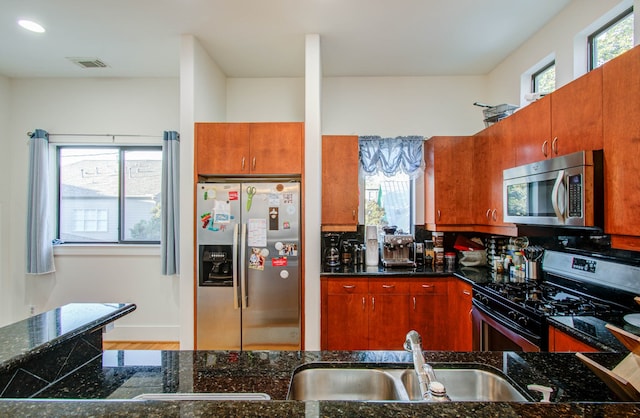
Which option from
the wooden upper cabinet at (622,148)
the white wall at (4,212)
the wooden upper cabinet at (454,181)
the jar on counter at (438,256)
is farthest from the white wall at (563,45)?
the white wall at (4,212)

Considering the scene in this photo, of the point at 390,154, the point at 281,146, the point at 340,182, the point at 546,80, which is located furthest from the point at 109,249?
the point at 546,80

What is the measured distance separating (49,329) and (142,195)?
294cm

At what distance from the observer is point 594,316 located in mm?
1666

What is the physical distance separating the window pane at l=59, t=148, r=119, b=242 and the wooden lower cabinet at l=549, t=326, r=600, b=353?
4273mm

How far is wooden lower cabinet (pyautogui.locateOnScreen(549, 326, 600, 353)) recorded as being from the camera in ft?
4.70

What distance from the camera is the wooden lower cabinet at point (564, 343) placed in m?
1.43

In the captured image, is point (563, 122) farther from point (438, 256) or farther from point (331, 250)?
point (331, 250)

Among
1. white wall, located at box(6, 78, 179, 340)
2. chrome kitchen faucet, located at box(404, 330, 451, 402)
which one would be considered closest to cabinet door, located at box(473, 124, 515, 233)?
chrome kitchen faucet, located at box(404, 330, 451, 402)

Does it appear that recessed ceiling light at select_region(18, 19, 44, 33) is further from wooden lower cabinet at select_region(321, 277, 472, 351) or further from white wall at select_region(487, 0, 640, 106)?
white wall at select_region(487, 0, 640, 106)

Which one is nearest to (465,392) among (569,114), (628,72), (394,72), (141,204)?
(628,72)

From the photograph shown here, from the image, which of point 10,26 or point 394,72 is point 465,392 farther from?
point 10,26

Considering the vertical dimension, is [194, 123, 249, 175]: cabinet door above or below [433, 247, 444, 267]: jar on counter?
above

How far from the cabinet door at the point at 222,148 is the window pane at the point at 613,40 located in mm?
2749

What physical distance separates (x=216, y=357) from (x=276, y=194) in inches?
66.7
